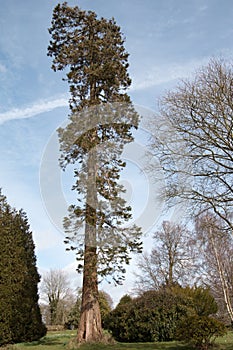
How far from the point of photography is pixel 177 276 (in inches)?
1052

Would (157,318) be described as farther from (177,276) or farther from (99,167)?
(177,276)

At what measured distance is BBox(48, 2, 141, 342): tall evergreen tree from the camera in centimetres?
1184

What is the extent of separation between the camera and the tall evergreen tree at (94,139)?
11844 millimetres

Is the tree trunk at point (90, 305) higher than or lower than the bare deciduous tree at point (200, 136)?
lower

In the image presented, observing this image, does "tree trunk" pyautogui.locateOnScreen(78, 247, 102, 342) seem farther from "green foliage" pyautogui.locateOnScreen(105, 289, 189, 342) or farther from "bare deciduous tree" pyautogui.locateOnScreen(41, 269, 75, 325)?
"bare deciduous tree" pyautogui.locateOnScreen(41, 269, 75, 325)

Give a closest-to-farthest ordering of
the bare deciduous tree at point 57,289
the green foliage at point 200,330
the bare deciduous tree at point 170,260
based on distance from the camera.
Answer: the green foliage at point 200,330 → the bare deciduous tree at point 170,260 → the bare deciduous tree at point 57,289

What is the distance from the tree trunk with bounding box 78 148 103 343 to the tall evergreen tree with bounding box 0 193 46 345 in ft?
7.61

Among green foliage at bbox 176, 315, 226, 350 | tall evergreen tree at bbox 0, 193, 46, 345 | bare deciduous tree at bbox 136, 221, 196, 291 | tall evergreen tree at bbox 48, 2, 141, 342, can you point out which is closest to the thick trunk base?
tall evergreen tree at bbox 48, 2, 141, 342

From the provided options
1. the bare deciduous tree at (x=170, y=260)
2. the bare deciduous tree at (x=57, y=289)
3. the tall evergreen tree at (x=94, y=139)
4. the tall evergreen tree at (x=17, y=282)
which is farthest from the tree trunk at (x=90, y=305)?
the bare deciduous tree at (x=57, y=289)

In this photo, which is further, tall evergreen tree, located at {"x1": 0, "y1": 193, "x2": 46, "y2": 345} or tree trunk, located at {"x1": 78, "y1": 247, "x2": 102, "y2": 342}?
tall evergreen tree, located at {"x1": 0, "y1": 193, "x2": 46, "y2": 345}

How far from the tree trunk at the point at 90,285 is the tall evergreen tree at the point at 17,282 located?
91.3 inches

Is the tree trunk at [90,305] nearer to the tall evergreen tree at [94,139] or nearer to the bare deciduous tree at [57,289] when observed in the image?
the tall evergreen tree at [94,139]

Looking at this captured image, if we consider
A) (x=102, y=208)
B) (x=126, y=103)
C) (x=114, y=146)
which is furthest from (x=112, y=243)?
(x=126, y=103)

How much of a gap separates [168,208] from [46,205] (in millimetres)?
4422
